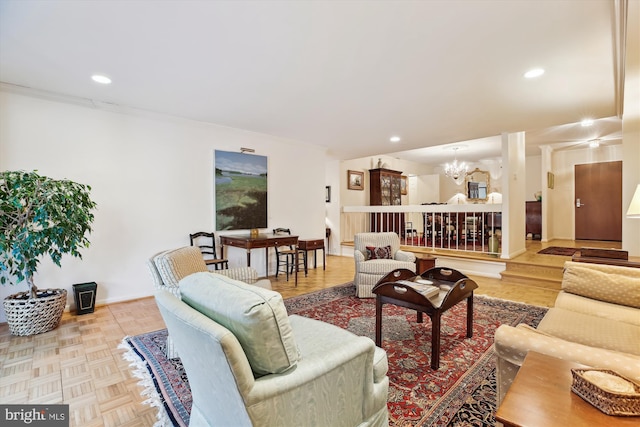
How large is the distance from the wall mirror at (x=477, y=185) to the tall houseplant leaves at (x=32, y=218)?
9.52 metres

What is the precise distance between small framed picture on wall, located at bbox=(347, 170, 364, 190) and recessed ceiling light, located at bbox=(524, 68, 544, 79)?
16.8 ft

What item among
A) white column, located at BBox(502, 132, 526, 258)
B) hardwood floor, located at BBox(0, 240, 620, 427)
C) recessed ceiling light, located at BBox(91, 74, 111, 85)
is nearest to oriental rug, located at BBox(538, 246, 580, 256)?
white column, located at BBox(502, 132, 526, 258)

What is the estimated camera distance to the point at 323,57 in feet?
8.53

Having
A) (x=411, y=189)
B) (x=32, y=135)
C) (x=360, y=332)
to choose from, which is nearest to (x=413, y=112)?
(x=360, y=332)

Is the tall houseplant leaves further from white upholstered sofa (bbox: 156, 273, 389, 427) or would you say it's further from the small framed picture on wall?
the small framed picture on wall

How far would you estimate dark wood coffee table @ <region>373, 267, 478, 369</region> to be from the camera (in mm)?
2229

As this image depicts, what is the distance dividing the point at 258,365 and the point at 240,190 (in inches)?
158

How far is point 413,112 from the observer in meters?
4.07

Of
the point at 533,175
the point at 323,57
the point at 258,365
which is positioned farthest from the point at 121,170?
the point at 533,175

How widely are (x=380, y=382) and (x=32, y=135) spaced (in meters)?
4.20

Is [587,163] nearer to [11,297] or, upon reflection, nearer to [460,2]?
[460,2]

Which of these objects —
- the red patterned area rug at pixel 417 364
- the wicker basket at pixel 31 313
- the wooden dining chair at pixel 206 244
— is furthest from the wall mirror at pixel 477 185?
the wicker basket at pixel 31 313

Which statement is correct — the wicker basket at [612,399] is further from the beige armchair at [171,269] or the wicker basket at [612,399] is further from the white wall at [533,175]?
the white wall at [533,175]

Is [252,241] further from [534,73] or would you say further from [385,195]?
Answer: [385,195]
